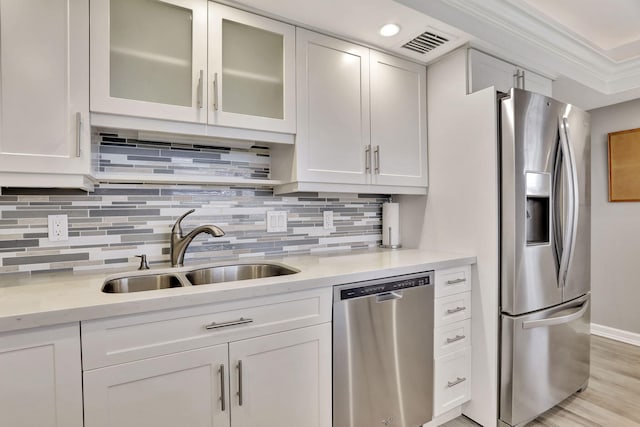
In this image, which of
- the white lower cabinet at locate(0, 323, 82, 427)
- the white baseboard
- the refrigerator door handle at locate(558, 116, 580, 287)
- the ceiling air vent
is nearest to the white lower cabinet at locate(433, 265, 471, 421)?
the refrigerator door handle at locate(558, 116, 580, 287)

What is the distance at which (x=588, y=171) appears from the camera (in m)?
2.17

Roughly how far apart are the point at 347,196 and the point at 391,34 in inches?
40.7

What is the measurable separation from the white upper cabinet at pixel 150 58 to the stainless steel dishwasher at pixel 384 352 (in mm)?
1138

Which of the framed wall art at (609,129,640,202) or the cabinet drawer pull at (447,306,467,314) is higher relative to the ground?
the framed wall art at (609,129,640,202)

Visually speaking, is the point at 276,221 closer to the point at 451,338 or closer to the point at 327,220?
the point at 327,220

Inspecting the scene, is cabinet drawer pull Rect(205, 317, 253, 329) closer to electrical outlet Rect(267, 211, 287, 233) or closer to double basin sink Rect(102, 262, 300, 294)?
double basin sink Rect(102, 262, 300, 294)

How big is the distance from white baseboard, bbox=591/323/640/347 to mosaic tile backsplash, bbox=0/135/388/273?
291 centimetres

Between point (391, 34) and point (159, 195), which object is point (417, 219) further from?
point (159, 195)

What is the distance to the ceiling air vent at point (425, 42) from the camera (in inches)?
74.0

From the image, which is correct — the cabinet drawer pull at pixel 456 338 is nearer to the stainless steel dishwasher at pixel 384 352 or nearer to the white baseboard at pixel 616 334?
the stainless steel dishwasher at pixel 384 352

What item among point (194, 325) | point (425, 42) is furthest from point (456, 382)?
point (425, 42)

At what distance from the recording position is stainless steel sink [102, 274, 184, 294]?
146cm

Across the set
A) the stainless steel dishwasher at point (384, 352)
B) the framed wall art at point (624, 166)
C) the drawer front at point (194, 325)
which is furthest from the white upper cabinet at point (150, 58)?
the framed wall art at point (624, 166)

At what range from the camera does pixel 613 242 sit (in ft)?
10.1
